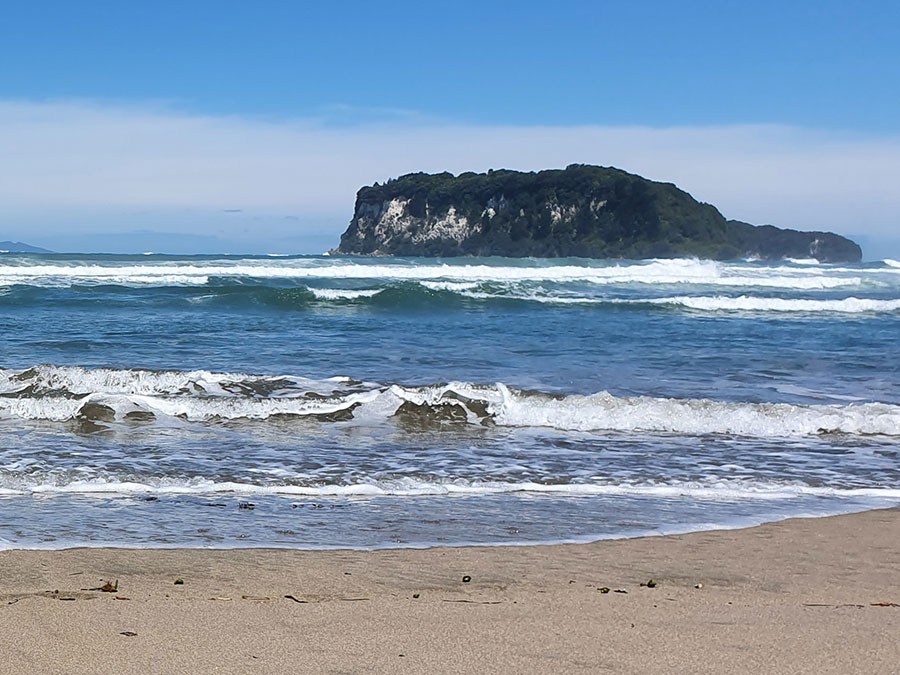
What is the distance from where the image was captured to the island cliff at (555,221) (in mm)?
93875

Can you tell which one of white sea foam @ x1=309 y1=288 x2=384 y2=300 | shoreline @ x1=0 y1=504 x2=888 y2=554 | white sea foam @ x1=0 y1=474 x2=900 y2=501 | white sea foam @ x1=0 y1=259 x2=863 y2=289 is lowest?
white sea foam @ x1=0 y1=474 x2=900 y2=501

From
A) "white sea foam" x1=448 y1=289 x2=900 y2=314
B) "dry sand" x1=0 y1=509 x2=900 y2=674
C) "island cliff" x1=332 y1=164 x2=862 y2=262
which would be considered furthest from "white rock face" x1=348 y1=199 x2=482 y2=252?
"dry sand" x1=0 y1=509 x2=900 y2=674

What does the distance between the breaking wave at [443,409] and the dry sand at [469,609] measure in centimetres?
386

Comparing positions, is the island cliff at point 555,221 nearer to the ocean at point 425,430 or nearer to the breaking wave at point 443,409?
the ocean at point 425,430

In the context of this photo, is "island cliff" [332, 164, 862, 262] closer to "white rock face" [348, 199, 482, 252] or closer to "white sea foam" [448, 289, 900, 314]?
"white rock face" [348, 199, 482, 252]

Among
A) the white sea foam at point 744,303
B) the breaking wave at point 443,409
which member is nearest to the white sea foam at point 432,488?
the breaking wave at point 443,409

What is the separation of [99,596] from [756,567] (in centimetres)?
310

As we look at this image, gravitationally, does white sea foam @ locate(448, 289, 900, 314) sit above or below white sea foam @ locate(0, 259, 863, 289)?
below

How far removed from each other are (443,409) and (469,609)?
5.95 m

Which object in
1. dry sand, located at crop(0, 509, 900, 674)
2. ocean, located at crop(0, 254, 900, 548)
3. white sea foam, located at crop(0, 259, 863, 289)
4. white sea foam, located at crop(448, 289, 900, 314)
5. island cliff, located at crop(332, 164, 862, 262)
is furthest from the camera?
island cliff, located at crop(332, 164, 862, 262)

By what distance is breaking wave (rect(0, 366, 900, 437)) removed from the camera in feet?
29.2

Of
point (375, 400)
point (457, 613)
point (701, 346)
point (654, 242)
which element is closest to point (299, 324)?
point (701, 346)

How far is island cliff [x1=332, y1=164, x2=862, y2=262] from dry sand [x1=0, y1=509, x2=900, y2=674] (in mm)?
89392

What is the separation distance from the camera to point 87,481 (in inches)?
247
